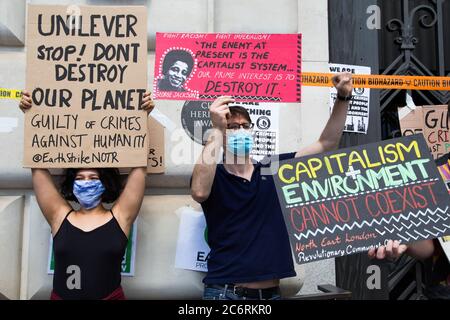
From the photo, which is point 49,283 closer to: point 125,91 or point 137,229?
point 137,229

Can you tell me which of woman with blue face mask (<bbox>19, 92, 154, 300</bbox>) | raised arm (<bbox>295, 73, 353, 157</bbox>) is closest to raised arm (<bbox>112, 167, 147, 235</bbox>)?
woman with blue face mask (<bbox>19, 92, 154, 300</bbox>)

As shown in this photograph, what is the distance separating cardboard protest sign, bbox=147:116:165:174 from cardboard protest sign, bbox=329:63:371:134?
1297 mm

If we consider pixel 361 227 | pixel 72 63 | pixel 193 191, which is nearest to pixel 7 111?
pixel 72 63

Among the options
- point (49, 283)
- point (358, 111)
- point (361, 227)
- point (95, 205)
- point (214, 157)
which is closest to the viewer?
point (361, 227)

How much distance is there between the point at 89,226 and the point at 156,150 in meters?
0.56

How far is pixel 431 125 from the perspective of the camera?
9.65 ft

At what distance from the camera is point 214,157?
2256mm

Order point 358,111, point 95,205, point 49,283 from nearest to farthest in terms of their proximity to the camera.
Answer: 1. point 95,205
2. point 49,283
3. point 358,111

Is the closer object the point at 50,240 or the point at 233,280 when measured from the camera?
the point at 233,280

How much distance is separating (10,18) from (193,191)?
1683 millimetres

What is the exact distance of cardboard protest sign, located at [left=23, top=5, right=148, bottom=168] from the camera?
92.6 inches

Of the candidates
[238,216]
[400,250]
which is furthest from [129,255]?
[400,250]

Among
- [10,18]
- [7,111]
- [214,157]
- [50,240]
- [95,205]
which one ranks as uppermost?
[10,18]

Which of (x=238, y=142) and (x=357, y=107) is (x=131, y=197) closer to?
(x=238, y=142)
